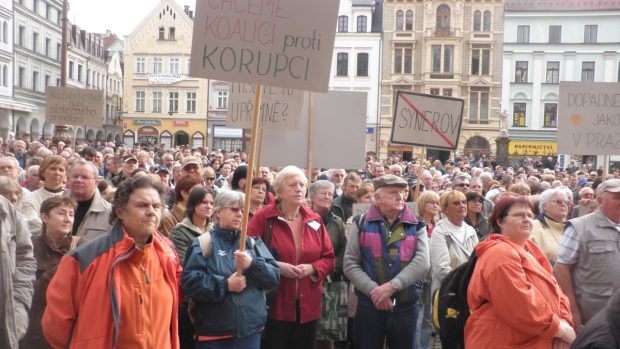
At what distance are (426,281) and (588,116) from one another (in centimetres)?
297

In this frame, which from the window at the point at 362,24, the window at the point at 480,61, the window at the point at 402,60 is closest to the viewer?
the window at the point at 480,61

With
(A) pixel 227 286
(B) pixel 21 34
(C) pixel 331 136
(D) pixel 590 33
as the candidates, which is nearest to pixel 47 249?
(A) pixel 227 286

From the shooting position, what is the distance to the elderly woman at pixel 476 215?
6801 mm

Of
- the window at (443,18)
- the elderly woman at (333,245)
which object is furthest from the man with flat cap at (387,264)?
the window at (443,18)

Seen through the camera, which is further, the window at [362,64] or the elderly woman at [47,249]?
the window at [362,64]

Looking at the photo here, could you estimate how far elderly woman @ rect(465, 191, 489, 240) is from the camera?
6.80 m

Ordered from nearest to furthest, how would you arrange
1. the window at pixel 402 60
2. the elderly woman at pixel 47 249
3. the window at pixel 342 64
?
the elderly woman at pixel 47 249 < the window at pixel 402 60 < the window at pixel 342 64

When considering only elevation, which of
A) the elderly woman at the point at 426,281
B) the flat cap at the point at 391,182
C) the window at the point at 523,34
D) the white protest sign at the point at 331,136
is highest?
the window at the point at 523,34

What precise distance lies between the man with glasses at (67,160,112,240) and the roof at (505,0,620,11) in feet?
151

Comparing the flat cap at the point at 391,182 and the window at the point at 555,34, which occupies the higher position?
the window at the point at 555,34

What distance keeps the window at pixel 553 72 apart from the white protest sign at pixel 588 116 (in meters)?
42.3

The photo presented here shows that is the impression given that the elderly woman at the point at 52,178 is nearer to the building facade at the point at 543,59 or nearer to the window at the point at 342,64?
the window at the point at 342,64

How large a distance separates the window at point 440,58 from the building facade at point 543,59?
4.24 m

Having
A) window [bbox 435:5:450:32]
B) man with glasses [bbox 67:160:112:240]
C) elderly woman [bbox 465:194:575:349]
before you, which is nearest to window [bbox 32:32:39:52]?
window [bbox 435:5:450:32]
